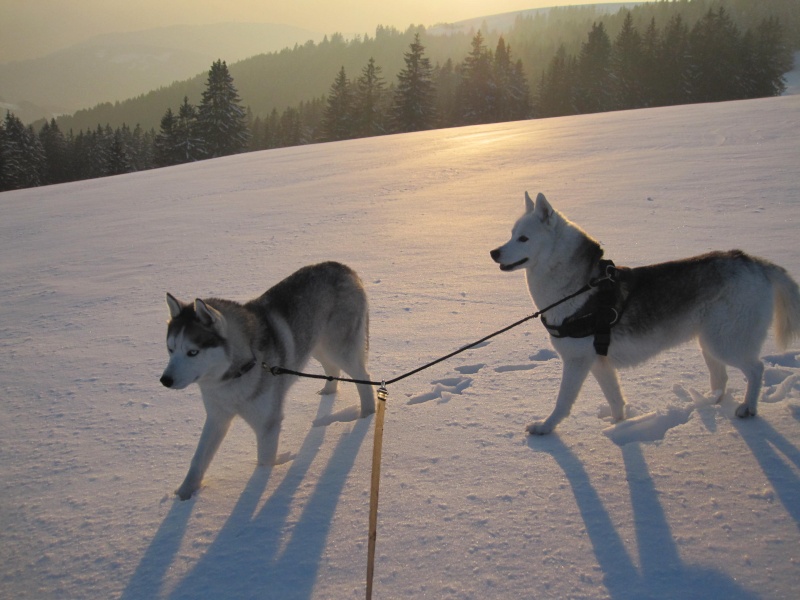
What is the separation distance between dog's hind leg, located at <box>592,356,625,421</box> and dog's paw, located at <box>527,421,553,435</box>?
0.48m

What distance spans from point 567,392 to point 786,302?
159cm

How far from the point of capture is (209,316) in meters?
3.34

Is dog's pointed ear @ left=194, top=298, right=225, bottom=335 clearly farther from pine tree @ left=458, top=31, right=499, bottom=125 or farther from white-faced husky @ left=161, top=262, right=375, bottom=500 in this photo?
pine tree @ left=458, top=31, right=499, bottom=125

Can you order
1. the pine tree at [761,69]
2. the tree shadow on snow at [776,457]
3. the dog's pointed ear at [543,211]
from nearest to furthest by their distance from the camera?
the tree shadow on snow at [776,457], the dog's pointed ear at [543,211], the pine tree at [761,69]

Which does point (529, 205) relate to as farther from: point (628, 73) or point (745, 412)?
point (628, 73)

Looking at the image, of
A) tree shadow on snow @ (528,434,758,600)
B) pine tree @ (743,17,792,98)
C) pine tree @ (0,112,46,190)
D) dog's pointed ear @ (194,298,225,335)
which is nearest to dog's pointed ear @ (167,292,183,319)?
dog's pointed ear @ (194,298,225,335)

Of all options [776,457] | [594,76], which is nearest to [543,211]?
[776,457]

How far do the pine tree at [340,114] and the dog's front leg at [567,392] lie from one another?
47.8 meters

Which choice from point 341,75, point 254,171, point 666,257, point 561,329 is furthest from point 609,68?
point 561,329

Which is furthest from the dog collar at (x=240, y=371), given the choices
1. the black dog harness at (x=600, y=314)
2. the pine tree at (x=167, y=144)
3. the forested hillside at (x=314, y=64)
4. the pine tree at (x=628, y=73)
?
the forested hillside at (x=314, y=64)

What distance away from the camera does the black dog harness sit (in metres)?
3.52

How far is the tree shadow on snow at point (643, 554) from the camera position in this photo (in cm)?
219

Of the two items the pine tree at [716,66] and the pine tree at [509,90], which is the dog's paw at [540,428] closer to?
the pine tree at [509,90]

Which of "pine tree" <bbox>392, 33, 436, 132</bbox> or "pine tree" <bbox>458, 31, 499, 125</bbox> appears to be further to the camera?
"pine tree" <bbox>458, 31, 499, 125</bbox>
